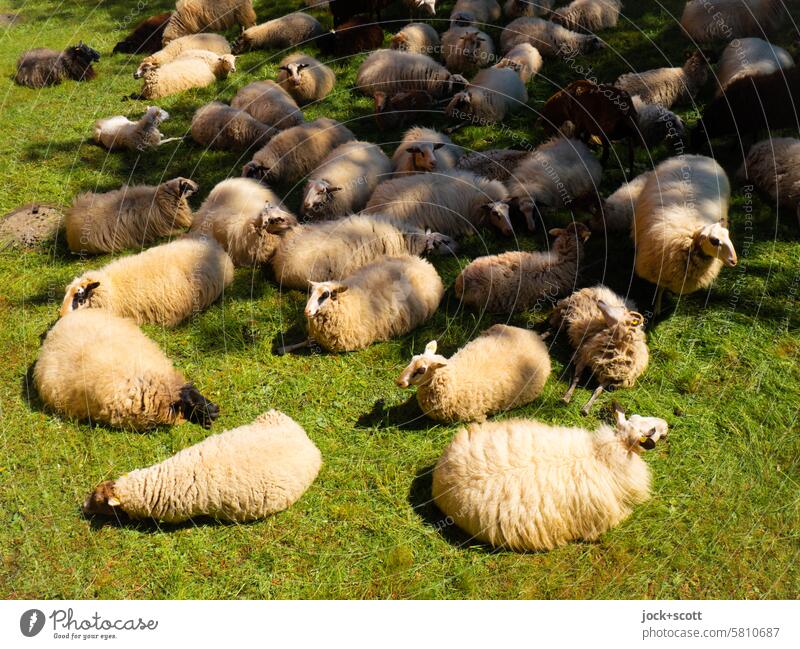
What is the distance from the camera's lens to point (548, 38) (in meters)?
10.8

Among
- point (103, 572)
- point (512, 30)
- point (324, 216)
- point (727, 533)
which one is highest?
point (512, 30)

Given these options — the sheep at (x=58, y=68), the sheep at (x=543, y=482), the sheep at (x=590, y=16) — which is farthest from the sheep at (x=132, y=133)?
the sheep at (x=543, y=482)

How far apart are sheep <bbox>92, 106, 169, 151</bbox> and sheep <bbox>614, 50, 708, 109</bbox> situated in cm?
701

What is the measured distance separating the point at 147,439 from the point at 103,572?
123 cm

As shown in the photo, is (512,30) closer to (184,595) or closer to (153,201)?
(153,201)

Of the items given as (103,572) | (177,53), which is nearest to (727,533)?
(103,572)

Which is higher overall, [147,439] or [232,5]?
[232,5]

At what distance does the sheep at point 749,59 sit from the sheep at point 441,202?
3.90 metres

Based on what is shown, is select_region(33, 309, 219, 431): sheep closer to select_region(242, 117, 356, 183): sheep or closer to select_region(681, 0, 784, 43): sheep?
select_region(242, 117, 356, 183): sheep

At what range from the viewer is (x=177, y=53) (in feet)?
40.0

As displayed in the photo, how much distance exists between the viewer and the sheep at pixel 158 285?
647 cm

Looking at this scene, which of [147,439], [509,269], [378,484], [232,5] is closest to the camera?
[378,484]

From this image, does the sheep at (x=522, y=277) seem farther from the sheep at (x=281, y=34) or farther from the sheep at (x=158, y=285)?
the sheep at (x=281, y=34)

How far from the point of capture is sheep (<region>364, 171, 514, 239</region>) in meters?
7.58
